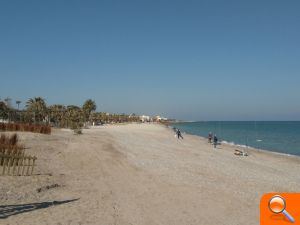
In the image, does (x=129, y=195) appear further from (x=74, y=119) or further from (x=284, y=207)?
(x=74, y=119)

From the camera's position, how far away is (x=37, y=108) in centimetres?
8019

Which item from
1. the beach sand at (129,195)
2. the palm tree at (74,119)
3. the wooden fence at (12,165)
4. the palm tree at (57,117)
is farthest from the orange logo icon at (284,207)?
the palm tree at (57,117)

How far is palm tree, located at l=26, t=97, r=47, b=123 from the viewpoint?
7889cm

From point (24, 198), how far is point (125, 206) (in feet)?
9.70

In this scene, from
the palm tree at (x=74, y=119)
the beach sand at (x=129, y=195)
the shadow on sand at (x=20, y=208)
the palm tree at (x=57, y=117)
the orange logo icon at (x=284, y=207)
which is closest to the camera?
the orange logo icon at (x=284, y=207)

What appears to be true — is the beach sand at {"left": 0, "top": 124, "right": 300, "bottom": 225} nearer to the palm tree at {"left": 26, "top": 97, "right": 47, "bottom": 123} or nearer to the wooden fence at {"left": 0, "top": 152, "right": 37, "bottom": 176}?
the wooden fence at {"left": 0, "top": 152, "right": 37, "bottom": 176}

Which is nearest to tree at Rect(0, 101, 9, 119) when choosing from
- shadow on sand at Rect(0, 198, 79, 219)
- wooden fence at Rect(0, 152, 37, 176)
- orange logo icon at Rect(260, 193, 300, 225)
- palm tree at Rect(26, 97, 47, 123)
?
palm tree at Rect(26, 97, 47, 123)

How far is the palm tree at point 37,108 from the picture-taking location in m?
78.9

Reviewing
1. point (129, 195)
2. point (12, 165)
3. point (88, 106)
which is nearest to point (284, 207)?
point (129, 195)

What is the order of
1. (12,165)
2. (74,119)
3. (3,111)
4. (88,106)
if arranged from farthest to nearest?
(88,106)
(74,119)
(3,111)
(12,165)

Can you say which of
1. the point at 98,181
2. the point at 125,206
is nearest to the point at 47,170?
the point at 98,181

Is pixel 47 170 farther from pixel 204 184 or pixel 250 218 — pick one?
pixel 250 218

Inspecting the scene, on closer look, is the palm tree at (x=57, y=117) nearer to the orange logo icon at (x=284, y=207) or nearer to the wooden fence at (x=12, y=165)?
the wooden fence at (x=12, y=165)

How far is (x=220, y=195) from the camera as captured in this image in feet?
42.2
